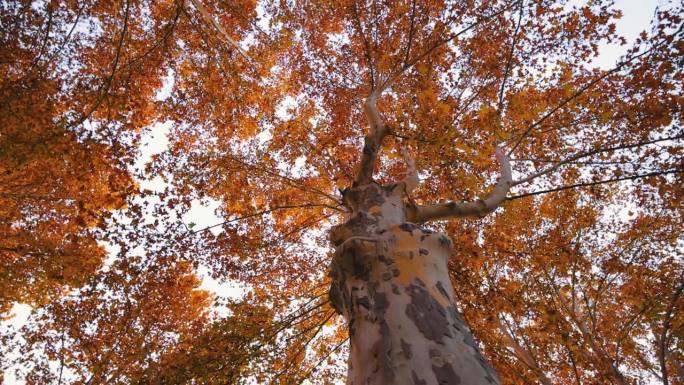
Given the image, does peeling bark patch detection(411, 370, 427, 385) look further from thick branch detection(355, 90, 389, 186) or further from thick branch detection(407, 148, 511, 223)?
thick branch detection(355, 90, 389, 186)

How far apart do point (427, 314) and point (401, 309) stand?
0.53ft

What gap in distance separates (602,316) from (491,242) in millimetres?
6393

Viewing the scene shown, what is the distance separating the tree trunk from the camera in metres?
1.78

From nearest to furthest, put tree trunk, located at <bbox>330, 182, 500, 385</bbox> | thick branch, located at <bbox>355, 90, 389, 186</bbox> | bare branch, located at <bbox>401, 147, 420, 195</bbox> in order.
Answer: tree trunk, located at <bbox>330, 182, 500, 385</bbox>
thick branch, located at <bbox>355, 90, 389, 186</bbox>
bare branch, located at <bbox>401, 147, 420, 195</bbox>

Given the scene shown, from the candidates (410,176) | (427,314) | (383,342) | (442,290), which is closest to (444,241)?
(442,290)

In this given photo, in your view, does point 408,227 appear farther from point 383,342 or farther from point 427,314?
point 383,342

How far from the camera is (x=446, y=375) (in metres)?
1.70

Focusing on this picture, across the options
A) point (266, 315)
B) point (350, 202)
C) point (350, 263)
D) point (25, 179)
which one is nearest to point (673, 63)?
point (350, 202)

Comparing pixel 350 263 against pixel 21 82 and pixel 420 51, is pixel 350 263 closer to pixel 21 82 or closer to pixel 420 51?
pixel 21 82

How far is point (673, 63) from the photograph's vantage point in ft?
18.6

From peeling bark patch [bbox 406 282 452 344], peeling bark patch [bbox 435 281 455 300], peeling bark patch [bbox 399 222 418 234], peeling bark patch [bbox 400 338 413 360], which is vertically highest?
peeling bark patch [bbox 399 222 418 234]

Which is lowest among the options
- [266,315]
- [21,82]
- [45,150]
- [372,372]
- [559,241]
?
[372,372]

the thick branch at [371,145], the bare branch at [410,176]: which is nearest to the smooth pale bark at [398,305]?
the thick branch at [371,145]

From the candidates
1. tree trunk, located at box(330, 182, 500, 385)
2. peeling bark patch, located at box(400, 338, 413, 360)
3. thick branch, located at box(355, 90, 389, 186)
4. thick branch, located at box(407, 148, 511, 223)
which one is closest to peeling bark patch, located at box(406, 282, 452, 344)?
tree trunk, located at box(330, 182, 500, 385)
